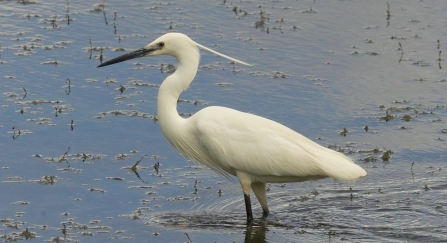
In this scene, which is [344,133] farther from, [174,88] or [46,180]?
[46,180]

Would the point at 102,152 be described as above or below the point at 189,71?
below

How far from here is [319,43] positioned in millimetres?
11789

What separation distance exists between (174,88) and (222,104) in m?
2.32

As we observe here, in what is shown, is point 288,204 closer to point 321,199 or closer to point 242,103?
point 321,199

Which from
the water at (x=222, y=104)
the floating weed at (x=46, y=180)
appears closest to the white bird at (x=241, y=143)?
the water at (x=222, y=104)

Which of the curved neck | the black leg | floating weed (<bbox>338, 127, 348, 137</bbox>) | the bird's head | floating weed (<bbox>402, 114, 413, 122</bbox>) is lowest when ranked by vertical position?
the black leg

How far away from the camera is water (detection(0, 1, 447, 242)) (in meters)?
7.40

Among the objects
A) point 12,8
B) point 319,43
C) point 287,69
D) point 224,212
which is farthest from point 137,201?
point 12,8

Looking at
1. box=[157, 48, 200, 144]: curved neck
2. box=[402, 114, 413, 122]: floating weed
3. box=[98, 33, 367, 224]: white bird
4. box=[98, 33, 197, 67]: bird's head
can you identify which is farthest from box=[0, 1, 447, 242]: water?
box=[98, 33, 197, 67]: bird's head

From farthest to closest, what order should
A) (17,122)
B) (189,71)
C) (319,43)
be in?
(319,43), (17,122), (189,71)

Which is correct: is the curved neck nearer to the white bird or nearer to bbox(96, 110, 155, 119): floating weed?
the white bird

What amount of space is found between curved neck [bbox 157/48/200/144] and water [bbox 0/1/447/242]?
2.21ft

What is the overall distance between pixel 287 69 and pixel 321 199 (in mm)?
3242

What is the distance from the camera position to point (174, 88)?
24.5 ft
